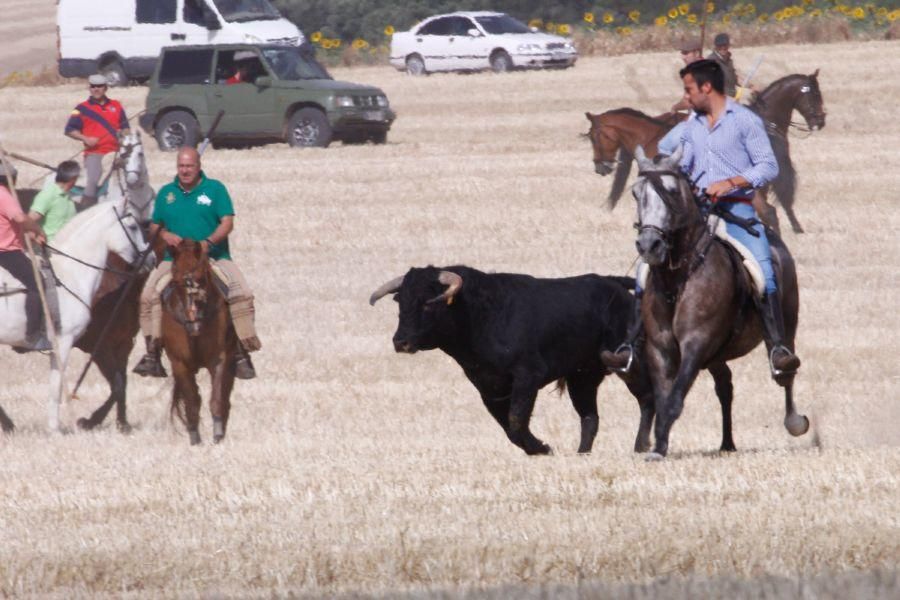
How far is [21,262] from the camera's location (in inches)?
608

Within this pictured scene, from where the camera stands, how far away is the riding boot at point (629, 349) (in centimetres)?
1173

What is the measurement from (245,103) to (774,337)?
2313 centimetres

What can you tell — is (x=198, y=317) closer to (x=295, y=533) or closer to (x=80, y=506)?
(x=80, y=506)

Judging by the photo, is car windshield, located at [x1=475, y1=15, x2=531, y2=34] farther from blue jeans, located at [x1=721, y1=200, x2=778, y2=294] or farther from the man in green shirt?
blue jeans, located at [x1=721, y1=200, x2=778, y2=294]

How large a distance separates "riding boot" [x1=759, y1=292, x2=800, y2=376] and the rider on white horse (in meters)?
6.01

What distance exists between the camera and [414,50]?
44531 millimetres

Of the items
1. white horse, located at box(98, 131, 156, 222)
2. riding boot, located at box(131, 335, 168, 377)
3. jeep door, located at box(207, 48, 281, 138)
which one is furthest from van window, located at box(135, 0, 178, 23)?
riding boot, located at box(131, 335, 168, 377)

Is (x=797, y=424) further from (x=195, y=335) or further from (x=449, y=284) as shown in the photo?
(x=195, y=335)

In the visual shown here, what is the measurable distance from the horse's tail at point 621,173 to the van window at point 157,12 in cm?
1776

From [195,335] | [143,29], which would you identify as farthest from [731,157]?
[143,29]

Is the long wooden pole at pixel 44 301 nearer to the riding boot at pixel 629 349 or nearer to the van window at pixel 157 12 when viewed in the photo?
the riding boot at pixel 629 349

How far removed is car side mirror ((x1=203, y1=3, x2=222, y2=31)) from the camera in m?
39.7

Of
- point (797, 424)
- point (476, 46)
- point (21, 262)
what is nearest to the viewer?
point (797, 424)

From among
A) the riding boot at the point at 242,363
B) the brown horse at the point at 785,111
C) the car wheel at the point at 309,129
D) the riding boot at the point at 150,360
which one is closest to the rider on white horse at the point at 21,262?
the riding boot at the point at 150,360
